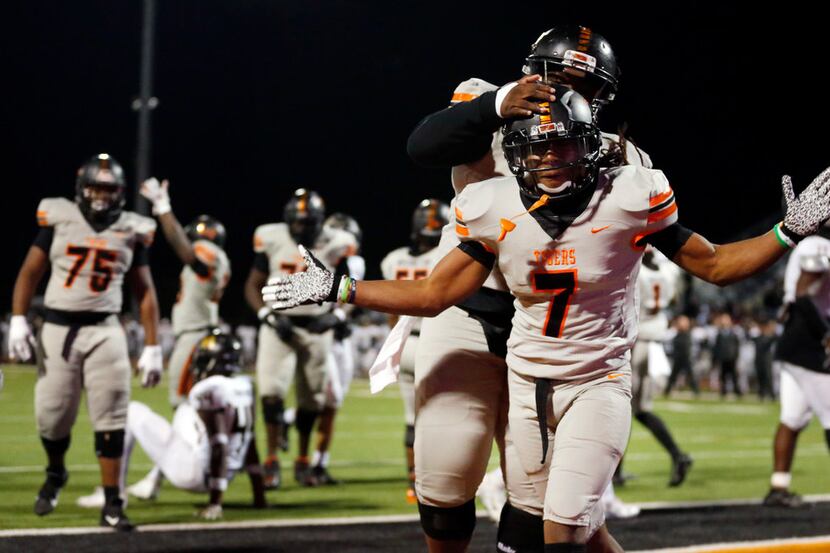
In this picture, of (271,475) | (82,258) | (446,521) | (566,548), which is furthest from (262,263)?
(566,548)

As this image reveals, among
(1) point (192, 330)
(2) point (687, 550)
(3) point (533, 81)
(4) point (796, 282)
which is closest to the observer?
(3) point (533, 81)

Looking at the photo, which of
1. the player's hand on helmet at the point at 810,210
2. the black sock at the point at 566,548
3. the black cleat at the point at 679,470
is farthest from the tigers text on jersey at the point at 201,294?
the player's hand on helmet at the point at 810,210

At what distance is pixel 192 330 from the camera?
364 inches

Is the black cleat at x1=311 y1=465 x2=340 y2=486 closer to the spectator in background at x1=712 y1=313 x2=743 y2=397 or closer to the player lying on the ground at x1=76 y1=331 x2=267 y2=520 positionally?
the player lying on the ground at x1=76 y1=331 x2=267 y2=520

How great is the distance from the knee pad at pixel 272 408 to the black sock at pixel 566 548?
17.9ft

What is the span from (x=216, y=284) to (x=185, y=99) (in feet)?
92.4

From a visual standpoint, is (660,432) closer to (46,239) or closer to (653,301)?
(653,301)

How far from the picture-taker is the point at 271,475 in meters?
8.52

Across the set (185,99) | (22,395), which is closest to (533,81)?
(22,395)

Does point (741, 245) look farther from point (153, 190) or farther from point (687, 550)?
point (153, 190)

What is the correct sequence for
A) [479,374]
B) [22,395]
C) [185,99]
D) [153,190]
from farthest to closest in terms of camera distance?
[185,99] → [22,395] → [153,190] → [479,374]

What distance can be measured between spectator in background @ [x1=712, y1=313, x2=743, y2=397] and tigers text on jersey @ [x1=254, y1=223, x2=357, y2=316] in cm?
1429

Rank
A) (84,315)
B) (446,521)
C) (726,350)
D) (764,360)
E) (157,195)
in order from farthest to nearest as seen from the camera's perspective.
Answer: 1. (726,350)
2. (764,360)
3. (157,195)
4. (84,315)
5. (446,521)

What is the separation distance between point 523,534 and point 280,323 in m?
5.12
